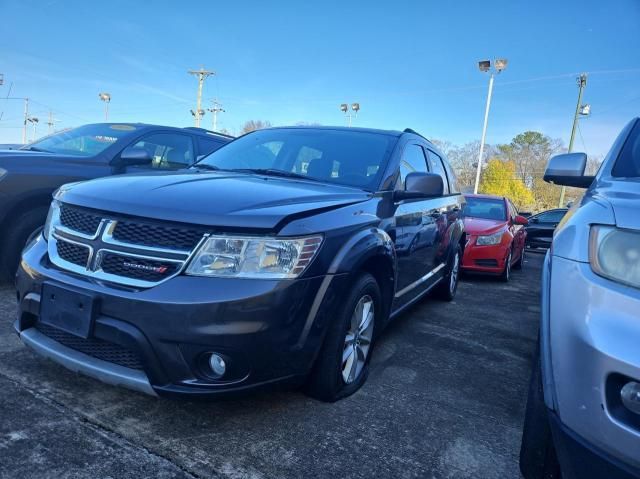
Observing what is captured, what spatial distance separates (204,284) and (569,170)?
2.33 meters

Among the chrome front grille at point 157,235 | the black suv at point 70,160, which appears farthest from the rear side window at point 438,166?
the chrome front grille at point 157,235

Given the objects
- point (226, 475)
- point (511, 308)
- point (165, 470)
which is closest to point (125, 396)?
point (165, 470)

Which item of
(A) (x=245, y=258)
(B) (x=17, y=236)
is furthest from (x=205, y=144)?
(A) (x=245, y=258)

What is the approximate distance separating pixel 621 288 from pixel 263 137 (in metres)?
3.02

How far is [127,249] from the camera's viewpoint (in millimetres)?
2057

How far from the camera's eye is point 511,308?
215 inches

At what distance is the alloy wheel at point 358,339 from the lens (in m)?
2.58

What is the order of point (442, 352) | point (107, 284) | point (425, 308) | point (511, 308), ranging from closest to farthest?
point (107, 284)
point (442, 352)
point (425, 308)
point (511, 308)

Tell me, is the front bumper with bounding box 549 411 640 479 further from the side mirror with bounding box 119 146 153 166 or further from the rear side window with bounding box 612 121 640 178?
the side mirror with bounding box 119 146 153 166

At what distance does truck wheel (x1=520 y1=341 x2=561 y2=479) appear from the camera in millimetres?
1742

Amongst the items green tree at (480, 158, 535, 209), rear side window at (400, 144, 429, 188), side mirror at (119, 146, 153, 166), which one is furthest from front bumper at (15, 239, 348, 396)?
green tree at (480, 158, 535, 209)

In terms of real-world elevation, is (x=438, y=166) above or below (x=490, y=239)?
above

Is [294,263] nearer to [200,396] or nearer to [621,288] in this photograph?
[200,396]

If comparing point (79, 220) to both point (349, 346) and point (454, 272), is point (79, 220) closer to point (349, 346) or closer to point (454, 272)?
point (349, 346)
